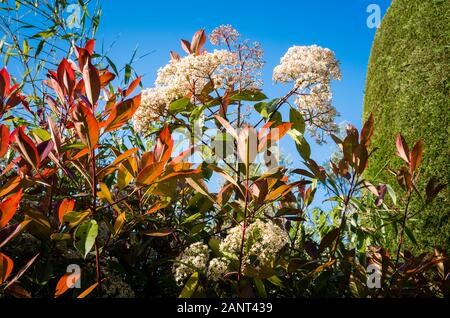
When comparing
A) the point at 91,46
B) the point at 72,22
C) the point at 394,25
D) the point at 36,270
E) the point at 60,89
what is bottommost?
the point at 36,270

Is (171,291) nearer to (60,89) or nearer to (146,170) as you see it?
(146,170)

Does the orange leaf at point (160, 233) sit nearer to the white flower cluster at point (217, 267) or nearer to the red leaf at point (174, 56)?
the white flower cluster at point (217, 267)

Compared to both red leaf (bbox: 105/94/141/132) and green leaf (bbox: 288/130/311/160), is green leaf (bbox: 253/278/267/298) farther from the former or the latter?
red leaf (bbox: 105/94/141/132)

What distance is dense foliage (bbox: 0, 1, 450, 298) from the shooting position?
119 centimetres

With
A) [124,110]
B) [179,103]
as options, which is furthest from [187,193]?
[124,110]

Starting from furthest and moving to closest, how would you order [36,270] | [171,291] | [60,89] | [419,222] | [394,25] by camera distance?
[394,25] → [419,222] → [171,291] → [60,89] → [36,270]

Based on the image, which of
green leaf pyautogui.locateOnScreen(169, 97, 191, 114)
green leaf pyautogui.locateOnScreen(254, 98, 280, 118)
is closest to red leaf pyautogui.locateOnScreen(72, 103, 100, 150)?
green leaf pyautogui.locateOnScreen(169, 97, 191, 114)

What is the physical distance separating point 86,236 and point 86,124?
0.24m

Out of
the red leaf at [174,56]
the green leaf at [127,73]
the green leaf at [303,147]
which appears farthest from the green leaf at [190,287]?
the green leaf at [127,73]

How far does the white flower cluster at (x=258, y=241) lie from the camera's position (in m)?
1.31

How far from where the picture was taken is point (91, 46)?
1669 millimetres

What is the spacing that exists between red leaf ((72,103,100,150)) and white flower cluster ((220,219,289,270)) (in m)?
0.45

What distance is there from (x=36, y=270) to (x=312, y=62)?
1067 millimetres
